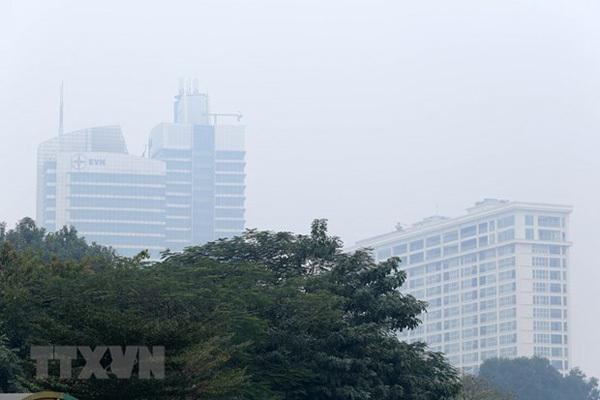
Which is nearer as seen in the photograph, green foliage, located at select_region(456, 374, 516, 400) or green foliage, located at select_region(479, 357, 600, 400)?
green foliage, located at select_region(456, 374, 516, 400)

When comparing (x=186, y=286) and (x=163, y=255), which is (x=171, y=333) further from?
(x=163, y=255)

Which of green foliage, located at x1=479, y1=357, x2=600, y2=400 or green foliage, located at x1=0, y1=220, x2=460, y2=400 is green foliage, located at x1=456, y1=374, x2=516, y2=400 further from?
green foliage, located at x1=479, y1=357, x2=600, y2=400

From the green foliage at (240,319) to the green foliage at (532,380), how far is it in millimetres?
100368

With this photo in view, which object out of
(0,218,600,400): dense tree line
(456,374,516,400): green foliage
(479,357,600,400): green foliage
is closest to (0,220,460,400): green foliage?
(0,218,600,400): dense tree line

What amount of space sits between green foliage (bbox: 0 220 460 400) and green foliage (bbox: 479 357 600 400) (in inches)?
3951

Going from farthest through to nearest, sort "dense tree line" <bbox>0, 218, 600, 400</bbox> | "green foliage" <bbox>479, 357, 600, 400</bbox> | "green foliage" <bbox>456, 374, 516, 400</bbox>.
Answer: "green foliage" <bbox>479, 357, 600, 400</bbox>, "green foliage" <bbox>456, 374, 516, 400</bbox>, "dense tree line" <bbox>0, 218, 600, 400</bbox>

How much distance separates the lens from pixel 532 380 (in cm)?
14638

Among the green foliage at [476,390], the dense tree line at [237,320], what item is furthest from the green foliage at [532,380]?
the dense tree line at [237,320]

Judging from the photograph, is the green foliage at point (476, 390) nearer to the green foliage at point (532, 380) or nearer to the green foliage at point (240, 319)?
the green foliage at point (240, 319)

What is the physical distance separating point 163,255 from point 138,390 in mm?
18798

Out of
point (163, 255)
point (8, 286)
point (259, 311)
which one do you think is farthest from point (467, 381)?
point (8, 286)

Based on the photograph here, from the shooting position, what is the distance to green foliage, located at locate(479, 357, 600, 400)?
146 meters

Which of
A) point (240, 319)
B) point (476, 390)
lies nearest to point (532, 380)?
point (476, 390)

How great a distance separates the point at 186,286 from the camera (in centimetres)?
3988
